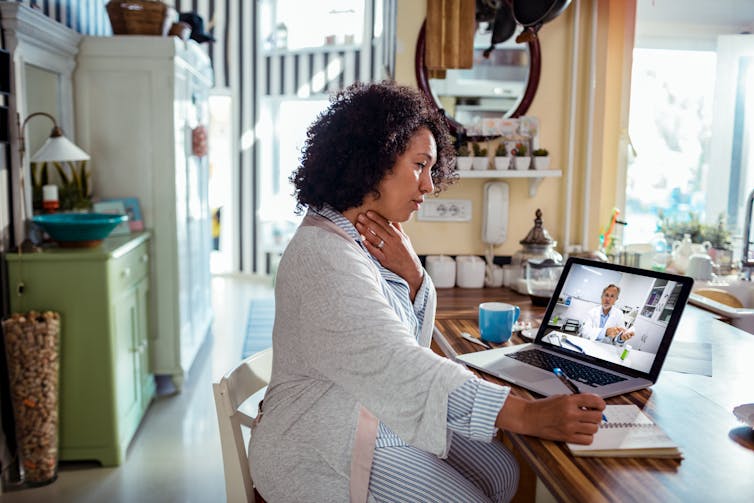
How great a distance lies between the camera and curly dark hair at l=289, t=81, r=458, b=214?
1.41 metres

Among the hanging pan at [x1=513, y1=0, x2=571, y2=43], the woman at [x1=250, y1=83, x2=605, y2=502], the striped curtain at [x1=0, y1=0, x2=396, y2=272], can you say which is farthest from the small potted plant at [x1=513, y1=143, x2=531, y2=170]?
the striped curtain at [x1=0, y1=0, x2=396, y2=272]

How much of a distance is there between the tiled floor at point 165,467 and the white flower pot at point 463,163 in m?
1.56

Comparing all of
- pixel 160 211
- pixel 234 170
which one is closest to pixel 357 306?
pixel 160 211

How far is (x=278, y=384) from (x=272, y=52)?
609cm

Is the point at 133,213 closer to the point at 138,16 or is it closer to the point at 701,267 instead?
the point at 138,16

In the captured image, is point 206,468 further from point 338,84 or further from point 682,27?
point 338,84

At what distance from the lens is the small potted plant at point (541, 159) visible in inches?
105

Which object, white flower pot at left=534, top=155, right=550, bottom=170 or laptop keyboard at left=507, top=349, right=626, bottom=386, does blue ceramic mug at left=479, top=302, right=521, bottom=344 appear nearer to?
laptop keyboard at left=507, top=349, right=626, bottom=386

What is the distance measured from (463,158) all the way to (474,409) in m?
1.62

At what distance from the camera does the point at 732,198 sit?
3330mm

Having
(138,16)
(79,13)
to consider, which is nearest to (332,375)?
(138,16)

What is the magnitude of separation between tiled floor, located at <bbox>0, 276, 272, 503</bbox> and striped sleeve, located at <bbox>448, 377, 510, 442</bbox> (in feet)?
5.76

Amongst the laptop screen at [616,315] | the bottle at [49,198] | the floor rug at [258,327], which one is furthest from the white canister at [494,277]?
the floor rug at [258,327]

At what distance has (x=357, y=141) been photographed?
4.64 feet
